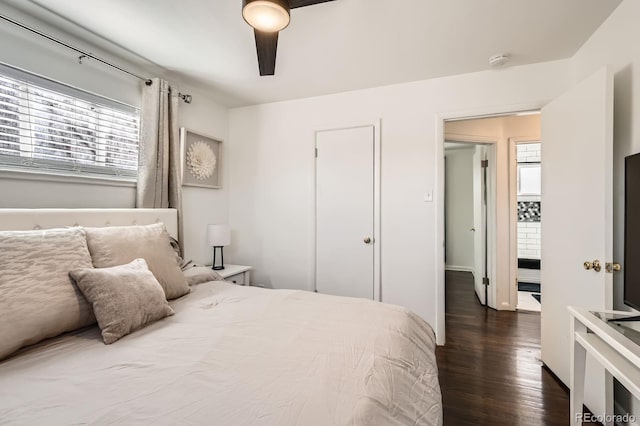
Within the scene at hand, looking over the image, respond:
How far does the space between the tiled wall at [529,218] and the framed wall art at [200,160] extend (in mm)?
4936

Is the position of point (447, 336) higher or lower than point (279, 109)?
lower

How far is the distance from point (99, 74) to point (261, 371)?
2455 millimetres

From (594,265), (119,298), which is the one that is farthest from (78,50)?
(594,265)

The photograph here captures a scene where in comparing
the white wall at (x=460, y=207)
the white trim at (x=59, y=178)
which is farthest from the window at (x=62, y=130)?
the white wall at (x=460, y=207)

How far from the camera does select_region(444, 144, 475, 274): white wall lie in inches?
225

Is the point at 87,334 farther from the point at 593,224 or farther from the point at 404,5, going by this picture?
the point at 593,224

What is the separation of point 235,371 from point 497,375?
2117mm

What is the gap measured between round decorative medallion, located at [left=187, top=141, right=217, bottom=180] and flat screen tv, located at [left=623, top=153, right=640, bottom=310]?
3.26 meters

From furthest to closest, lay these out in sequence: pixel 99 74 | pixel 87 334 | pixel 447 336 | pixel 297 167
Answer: pixel 297 167 → pixel 447 336 → pixel 99 74 → pixel 87 334

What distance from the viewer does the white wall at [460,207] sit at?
5.73 m

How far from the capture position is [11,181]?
1672mm

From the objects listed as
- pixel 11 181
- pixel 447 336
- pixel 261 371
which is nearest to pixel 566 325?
pixel 447 336

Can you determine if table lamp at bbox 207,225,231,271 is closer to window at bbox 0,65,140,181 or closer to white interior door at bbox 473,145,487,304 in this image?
window at bbox 0,65,140,181

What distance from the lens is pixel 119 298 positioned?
1299 millimetres
